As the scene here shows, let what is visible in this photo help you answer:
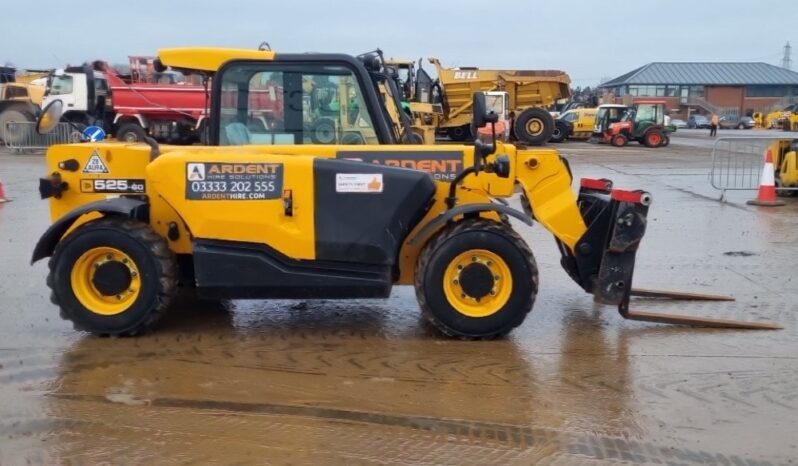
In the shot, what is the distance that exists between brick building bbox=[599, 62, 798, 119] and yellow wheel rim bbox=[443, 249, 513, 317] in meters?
80.7

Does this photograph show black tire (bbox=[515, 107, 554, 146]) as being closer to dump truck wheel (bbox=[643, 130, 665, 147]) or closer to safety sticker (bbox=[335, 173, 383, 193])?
dump truck wheel (bbox=[643, 130, 665, 147])

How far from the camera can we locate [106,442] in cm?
413

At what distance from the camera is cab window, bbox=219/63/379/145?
602 cm

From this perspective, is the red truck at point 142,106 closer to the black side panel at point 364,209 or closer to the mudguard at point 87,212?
the mudguard at point 87,212

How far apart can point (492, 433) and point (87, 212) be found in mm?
3242

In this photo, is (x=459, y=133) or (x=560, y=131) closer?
(x=459, y=133)

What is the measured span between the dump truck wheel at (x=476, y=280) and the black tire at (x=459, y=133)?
2659cm

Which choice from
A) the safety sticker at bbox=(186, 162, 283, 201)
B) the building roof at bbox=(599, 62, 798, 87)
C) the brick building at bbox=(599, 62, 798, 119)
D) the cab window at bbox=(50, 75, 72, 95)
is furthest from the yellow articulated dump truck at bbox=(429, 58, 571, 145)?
the building roof at bbox=(599, 62, 798, 87)

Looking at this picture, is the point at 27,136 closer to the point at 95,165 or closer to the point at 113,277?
the point at 95,165

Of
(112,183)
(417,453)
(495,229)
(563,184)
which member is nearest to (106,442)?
(417,453)

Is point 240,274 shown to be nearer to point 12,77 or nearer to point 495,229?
point 495,229

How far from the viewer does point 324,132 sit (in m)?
6.07

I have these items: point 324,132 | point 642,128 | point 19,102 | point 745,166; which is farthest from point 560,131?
point 324,132

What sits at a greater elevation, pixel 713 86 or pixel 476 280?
pixel 713 86
